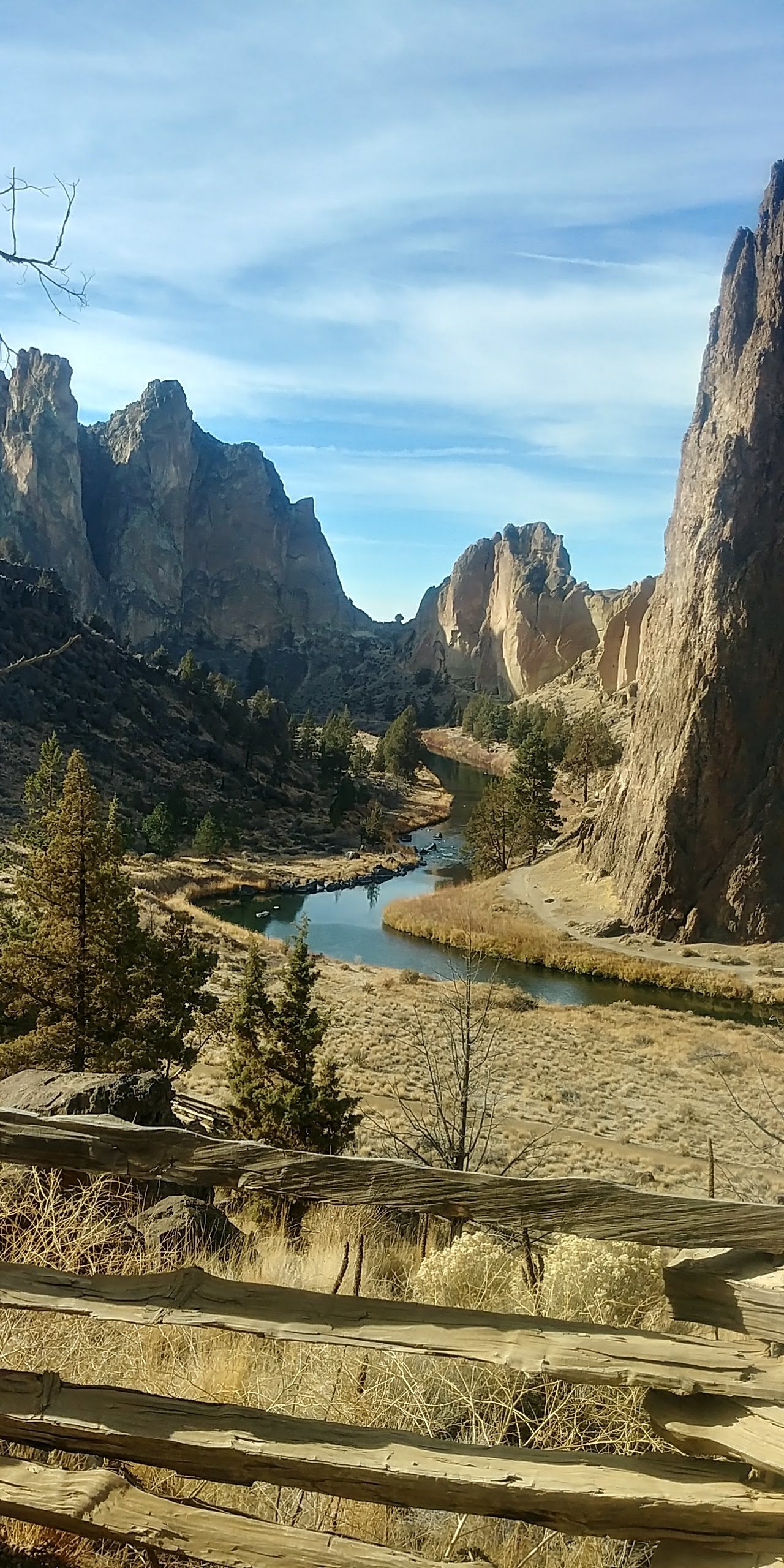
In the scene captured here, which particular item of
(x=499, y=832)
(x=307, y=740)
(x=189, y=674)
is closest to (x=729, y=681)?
(x=499, y=832)

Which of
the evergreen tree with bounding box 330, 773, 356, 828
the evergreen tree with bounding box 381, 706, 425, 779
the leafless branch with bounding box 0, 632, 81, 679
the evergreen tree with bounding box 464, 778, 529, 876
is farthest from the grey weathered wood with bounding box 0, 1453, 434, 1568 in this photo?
the evergreen tree with bounding box 381, 706, 425, 779

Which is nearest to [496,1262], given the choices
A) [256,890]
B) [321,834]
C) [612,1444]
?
[612,1444]

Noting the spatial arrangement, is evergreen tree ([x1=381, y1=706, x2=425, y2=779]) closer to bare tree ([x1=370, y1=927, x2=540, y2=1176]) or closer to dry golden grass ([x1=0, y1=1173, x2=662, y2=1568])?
bare tree ([x1=370, y1=927, x2=540, y2=1176])

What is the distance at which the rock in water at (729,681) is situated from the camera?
44062 millimetres

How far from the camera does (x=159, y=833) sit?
183ft

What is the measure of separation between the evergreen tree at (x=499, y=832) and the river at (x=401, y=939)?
322cm

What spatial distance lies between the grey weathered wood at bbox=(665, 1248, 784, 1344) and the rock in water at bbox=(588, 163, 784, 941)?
42.7m

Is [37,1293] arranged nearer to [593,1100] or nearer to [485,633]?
[593,1100]

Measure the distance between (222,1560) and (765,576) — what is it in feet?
155

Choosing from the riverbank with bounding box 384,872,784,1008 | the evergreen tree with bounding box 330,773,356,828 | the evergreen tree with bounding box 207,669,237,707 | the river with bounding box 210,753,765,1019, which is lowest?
the river with bounding box 210,753,765,1019

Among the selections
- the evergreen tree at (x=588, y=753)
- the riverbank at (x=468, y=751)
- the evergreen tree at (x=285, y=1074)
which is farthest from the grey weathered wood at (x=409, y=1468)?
the riverbank at (x=468, y=751)

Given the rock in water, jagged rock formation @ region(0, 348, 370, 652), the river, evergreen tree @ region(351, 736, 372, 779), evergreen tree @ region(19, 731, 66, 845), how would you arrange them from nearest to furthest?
the river, evergreen tree @ region(19, 731, 66, 845), the rock in water, evergreen tree @ region(351, 736, 372, 779), jagged rock formation @ region(0, 348, 370, 652)

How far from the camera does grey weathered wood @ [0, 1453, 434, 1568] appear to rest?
115 inches

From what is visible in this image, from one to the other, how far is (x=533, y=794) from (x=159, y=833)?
22746mm
